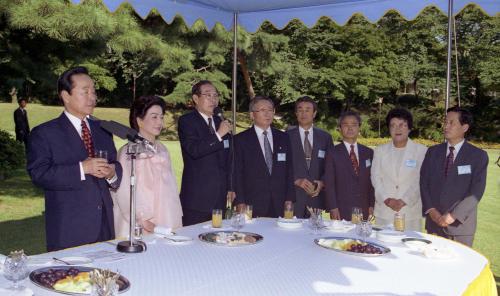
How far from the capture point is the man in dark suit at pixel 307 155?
4.41 metres

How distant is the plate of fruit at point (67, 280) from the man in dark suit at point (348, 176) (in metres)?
2.51

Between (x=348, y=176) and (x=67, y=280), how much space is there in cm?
269

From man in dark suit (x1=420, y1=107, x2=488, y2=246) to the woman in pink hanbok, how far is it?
180 centimetres

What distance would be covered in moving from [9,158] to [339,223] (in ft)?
28.0

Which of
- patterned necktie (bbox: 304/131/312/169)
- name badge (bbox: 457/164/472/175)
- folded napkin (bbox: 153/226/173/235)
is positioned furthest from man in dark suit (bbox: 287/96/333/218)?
folded napkin (bbox: 153/226/173/235)

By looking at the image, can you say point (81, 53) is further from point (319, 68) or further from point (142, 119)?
point (319, 68)

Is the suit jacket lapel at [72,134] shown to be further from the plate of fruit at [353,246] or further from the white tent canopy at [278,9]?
the white tent canopy at [278,9]

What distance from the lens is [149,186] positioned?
3.07 m

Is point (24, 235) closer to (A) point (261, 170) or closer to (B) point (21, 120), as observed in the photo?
(A) point (261, 170)

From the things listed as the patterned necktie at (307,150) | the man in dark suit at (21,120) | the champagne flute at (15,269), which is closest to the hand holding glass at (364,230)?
the patterned necktie at (307,150)

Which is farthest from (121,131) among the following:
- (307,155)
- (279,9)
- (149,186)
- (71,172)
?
(279,9)

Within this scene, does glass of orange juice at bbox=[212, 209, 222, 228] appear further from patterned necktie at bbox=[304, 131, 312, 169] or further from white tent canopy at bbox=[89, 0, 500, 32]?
white tent canopy at bbox=[89, 0, 500, 32]

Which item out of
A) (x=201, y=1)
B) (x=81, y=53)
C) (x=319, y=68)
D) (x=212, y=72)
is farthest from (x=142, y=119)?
(x=319, y=68)

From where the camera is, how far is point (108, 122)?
2393 mm
